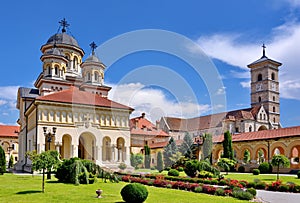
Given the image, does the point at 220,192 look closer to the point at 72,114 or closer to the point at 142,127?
the point at 72,114

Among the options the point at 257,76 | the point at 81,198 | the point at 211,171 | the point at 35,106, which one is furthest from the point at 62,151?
the point at 257,76

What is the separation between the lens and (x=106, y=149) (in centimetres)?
4006

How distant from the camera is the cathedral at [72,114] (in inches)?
1401

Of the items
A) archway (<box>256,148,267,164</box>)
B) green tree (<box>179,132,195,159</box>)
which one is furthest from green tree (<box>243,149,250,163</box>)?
green tree (<box>179,132,195,159</box>)

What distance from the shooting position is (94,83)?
47.9 metres

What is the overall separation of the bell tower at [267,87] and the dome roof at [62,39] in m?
44.5

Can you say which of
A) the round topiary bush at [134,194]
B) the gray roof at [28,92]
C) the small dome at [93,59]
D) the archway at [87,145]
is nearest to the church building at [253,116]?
the small dome at [93,59]

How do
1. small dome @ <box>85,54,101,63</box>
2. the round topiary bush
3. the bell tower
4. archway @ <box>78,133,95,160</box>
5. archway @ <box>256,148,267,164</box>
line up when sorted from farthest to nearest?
the bell tower < small dome @ <box>85,54,101,63</box> < archway @ <box>256,148,267,164</box> < archway @ <box>78,133,95,160</box> < the round topiary bush

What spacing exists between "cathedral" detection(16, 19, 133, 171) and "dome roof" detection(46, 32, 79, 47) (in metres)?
0.14

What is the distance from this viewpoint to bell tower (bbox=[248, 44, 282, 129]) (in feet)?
246

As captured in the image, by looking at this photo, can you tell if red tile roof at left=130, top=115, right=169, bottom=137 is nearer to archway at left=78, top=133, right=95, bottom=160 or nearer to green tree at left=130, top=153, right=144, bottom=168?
green tree at left=130, top=153, right=144, bottom=168

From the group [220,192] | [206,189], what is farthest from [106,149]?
[220,192]

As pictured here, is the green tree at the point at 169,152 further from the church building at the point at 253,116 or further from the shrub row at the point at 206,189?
the shrub row at the point at 206,189

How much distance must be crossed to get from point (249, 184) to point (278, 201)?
5523mm
